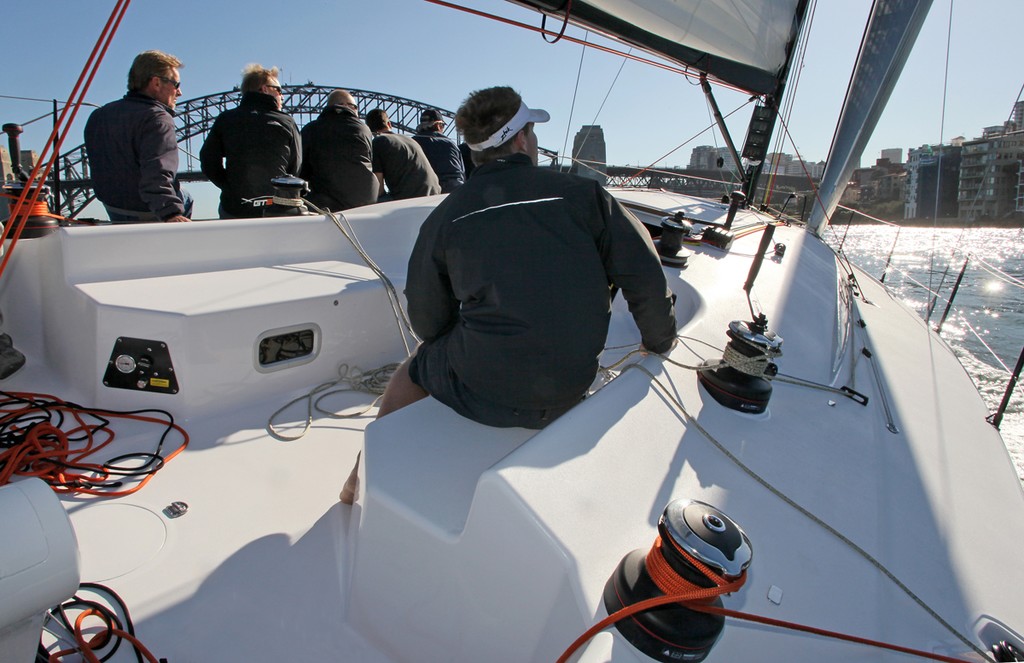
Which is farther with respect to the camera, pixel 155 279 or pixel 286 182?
pixel 286 182

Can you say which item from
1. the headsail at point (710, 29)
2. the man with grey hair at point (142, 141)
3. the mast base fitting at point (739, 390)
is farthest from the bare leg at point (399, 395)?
the man with grey hair at point (142, 141)

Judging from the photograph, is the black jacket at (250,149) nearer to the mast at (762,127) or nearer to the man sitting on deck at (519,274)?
the man sitting on deck at (519,274)

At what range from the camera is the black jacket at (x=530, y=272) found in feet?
3.34

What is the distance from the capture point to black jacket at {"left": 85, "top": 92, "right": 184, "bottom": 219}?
6.91 feet

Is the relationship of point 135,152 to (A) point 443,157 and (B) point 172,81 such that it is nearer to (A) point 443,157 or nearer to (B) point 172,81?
(B) point 172,81

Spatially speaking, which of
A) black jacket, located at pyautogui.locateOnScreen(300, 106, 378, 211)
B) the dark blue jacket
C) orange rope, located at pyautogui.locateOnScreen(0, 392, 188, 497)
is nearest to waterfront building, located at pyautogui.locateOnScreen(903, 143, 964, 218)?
the dark blue jacket

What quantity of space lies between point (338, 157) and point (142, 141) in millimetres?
911

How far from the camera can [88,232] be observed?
1.73m

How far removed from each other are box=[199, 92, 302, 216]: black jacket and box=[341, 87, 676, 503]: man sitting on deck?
5.70 ft

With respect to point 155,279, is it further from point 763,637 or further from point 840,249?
point 840,249

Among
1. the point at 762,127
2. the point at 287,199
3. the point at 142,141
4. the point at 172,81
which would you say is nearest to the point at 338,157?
→ the point at 287,199

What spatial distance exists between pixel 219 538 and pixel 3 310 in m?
1.36

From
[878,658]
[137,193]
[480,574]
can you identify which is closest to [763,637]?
[878,658]

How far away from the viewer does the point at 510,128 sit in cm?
115
